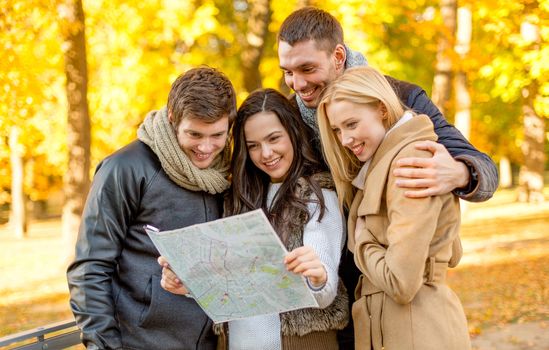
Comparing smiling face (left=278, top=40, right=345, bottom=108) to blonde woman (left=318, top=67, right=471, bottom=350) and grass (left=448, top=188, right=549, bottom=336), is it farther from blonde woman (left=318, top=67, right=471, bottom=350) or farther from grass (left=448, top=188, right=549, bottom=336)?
grass (left=448, top=188, right=549, bottom=336)

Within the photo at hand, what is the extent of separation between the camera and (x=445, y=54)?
15156 millimetres

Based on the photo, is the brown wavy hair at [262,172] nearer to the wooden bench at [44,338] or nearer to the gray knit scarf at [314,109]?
the gray knit scarf at [314,109]

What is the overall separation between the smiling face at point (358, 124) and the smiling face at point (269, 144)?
0.41m

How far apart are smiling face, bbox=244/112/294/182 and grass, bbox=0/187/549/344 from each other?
6.25 m

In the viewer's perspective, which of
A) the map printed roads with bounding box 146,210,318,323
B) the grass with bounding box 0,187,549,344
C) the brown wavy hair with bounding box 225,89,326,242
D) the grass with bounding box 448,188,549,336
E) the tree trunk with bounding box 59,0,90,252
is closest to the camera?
the map printed roads with bounding box 146,210,318,323

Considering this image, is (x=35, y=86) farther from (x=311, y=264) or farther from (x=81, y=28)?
(x=311, y=264)

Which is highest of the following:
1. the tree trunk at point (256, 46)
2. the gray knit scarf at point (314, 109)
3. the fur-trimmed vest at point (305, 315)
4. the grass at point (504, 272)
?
the tree trunk at point (256, 46)

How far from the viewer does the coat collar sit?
2721 mm

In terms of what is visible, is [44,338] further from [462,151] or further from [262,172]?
[462,151]

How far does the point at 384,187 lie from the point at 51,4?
882 centimetres

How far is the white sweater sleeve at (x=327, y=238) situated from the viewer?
2.89m

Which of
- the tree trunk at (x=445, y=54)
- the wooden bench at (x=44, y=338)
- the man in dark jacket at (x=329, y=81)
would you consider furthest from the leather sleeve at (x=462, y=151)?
the tree trunk at (x=445, y=54)

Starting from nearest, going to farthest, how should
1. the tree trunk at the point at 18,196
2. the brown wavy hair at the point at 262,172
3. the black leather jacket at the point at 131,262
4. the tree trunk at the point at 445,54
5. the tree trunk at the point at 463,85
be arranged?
1. the black leather jacket at the point at 131,262
2. the brown wavy hair at the point at 262,172
3. the tree trunk at the point at 445,54
4. the tree trunk at the point at 463,85
5. the tree trunk at the point at 18,196

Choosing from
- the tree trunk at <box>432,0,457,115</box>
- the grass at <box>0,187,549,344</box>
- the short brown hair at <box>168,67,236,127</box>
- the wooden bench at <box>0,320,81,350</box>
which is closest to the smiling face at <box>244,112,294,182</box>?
the short brown hair at <box>168,67,236,127</box>
